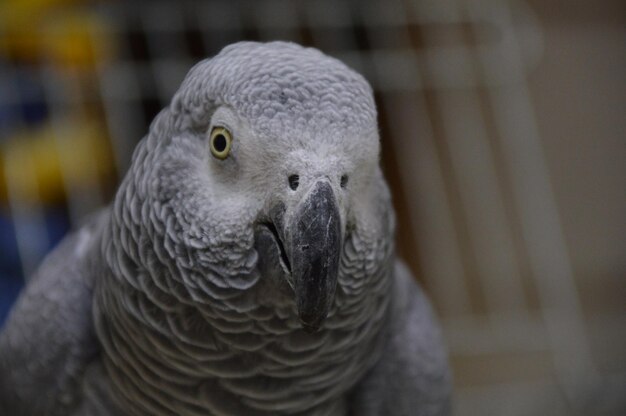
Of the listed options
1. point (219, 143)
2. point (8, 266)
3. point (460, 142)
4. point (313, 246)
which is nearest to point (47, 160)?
point (8, 266)

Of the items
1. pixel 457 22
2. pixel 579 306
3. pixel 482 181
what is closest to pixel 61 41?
pixel 457 22

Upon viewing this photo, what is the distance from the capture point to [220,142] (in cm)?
74

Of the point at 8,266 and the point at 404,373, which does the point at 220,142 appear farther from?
the point at 8,266

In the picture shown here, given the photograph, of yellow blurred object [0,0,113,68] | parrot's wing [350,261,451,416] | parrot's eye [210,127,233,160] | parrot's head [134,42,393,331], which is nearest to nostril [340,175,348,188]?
parrot's head [134,42,393,331]

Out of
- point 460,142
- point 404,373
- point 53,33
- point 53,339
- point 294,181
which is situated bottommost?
point 404,373

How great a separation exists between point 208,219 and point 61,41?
3.51 ft

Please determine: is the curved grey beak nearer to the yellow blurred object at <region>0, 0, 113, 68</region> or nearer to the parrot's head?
the parrot's head

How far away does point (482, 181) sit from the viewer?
1.92 metres

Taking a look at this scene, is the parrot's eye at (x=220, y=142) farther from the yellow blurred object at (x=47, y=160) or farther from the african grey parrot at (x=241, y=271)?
the yellow blurred object at (x=47, y=160)

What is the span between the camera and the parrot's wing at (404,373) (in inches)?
38.5

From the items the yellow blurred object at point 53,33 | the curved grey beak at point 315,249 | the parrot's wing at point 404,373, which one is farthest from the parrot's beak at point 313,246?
the yellow blurred object at point 53,33

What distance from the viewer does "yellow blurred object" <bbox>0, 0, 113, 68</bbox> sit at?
1573 mm

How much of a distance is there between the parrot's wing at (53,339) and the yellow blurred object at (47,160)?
697mm

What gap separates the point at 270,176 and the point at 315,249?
0.08m
